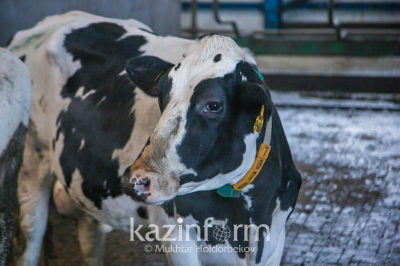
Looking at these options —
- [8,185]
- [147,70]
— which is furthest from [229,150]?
[8,185]

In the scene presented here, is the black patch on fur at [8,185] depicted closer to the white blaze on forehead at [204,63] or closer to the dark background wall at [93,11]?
the white blaze on forehead at [204,63]

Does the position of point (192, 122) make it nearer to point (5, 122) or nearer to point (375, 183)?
point (5, 122)

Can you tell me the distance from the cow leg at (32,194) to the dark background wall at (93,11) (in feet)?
7.47


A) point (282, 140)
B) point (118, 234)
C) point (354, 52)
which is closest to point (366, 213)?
point (118, 234)

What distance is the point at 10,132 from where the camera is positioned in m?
2.79

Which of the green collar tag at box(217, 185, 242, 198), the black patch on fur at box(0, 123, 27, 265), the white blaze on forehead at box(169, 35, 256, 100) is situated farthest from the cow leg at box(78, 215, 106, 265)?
the white blaze on forehead at box(169, 35, 256, 100)

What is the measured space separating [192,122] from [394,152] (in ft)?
15.4

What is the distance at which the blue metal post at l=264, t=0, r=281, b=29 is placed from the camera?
44.3 feet

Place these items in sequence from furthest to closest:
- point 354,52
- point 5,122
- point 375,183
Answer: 1. point 354,52
2. point 375,183
3. point 5,122

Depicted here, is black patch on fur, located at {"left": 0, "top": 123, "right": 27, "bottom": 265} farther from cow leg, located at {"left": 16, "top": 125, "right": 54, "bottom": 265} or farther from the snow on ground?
the snow on ground

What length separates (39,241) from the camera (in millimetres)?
4059

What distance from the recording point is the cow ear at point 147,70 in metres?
3.00

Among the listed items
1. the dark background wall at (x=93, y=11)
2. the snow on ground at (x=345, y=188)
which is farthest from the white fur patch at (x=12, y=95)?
the dark background wall at (x=93, y=11)

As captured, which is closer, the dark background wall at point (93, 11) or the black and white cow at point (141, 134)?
the black and white cow at point (141, 134)
